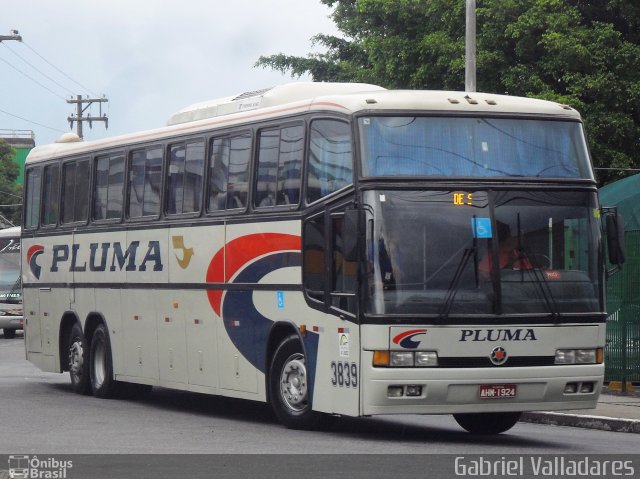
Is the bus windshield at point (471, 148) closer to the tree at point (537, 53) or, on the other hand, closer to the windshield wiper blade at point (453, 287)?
the windshield wiper blade at point (453, 287)

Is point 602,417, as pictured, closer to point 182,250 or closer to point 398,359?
point 398,359

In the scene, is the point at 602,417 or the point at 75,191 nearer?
the point at 602,417

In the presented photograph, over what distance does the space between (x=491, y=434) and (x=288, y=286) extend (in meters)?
2.68

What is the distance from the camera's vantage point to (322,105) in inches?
617

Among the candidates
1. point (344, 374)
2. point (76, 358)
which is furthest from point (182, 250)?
point (344, 374)

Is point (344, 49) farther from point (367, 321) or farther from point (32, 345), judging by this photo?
point (367, 321)

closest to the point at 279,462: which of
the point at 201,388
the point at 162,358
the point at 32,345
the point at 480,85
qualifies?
the point at 201,388

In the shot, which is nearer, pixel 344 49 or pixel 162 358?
pixel 162 358

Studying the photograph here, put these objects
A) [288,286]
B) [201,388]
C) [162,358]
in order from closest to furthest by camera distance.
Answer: [288,286]
[201,388]
[162,358]

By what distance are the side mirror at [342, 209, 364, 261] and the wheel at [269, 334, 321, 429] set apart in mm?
1747

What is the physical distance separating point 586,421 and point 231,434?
14.8 feet

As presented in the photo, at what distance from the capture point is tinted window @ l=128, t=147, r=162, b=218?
19.5 metres

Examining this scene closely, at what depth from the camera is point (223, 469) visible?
12.0 m

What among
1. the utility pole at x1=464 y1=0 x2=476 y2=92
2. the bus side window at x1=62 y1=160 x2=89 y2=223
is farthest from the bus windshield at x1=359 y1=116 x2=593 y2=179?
the utility pole at x1=464 y1=0 x2=476 y2=92
